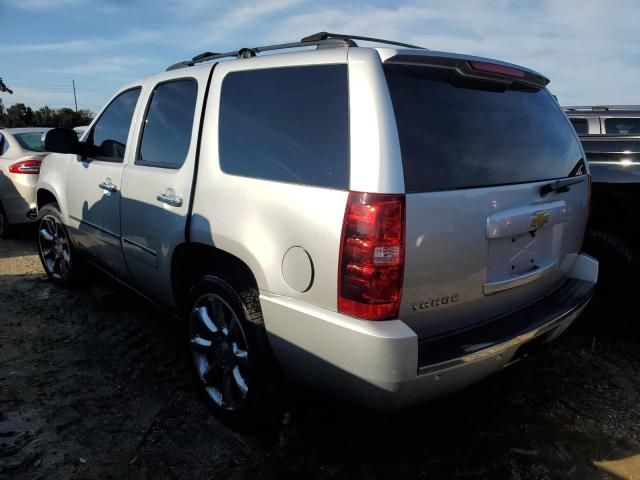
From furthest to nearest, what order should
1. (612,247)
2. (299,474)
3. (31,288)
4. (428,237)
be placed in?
(31,288) → (612,247) → (299,474) → (428,237)

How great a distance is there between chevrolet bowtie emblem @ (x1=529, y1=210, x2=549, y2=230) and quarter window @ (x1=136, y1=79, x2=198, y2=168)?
6.04ft

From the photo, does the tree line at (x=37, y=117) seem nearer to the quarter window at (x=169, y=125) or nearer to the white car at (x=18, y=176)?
the white car at (x=18, y=176)

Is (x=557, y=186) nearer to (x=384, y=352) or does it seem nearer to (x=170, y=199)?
(x=384, y=352)

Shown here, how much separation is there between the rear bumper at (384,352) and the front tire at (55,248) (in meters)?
2.99

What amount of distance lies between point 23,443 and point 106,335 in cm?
129

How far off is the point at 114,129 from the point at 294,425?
253 cm

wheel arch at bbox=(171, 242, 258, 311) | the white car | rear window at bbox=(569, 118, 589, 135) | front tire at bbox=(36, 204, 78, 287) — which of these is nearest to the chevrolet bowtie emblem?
wheel arch at bbox=(171, 242, 258, 311)

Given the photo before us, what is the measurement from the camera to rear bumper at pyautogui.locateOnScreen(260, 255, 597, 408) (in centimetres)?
184

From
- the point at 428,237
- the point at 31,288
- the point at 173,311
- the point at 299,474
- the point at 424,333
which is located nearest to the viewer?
the point at 428,237

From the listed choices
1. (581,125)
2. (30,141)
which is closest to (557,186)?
(581,125)

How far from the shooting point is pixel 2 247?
6293mm

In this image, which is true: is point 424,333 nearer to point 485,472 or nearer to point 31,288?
point 485,472

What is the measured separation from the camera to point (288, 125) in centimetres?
224

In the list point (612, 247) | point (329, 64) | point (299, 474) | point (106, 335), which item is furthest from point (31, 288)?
point (612, 247)
